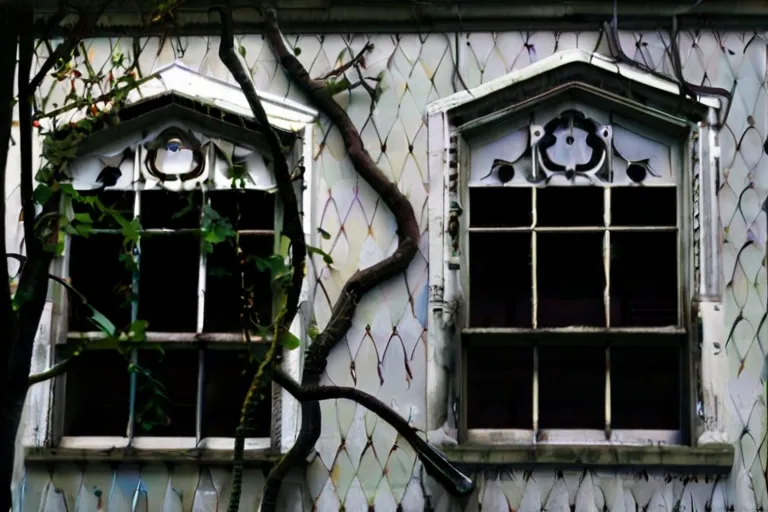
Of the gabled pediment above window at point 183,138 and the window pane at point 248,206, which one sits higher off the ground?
the gabled pediment above window at point 183,138

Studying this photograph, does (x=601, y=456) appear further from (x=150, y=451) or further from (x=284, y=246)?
(x=150, y=451)

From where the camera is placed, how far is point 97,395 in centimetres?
533

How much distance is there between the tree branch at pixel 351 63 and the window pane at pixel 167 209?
0.95 m

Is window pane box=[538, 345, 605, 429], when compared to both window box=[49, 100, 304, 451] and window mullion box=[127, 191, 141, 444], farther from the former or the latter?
window mullion box=[127, 191, 141, 444]

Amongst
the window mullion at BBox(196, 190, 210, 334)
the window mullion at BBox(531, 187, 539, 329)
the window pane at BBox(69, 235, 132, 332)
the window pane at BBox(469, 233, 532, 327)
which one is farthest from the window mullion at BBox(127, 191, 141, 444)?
the window mullion at BBox(531, 187, 539, 329)

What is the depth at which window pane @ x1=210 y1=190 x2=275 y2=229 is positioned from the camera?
5.32 m

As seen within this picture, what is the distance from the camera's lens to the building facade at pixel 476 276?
16.3 ft

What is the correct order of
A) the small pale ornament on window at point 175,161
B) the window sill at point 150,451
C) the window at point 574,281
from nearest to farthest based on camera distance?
the window sill at point 150,451 < the window at point 574,281 < the small pale ornament on window at point 175,161

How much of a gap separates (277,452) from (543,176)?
2006mm

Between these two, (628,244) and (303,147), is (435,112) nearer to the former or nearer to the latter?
(303,147)

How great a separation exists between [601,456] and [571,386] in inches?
16.2

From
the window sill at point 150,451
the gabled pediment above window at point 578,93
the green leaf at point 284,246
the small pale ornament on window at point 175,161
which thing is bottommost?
the window sill at point 150,451

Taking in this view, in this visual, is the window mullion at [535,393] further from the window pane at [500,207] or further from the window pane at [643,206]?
the window pane at [643,206]

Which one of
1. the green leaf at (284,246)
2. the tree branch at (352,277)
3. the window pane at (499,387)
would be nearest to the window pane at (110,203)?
the green leaf at (284,246)
